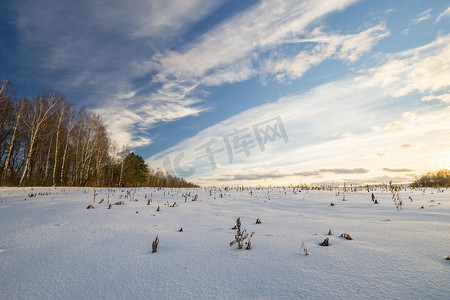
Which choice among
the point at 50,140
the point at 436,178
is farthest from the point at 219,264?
the point at 436,178

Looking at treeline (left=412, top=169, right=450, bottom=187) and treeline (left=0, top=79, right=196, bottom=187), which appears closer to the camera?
treeline (left=0, top=79, right=196, bottom=187)

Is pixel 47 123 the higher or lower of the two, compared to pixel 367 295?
higher

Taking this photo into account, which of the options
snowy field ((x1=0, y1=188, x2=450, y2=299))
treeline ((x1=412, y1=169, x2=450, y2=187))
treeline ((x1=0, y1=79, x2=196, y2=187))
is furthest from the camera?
treeline ((x1=412, y1=169, x2=450, y2=187))

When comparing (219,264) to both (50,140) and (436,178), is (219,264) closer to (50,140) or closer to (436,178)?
(50,140)

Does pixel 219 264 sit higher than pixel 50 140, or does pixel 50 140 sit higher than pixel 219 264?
pixel 50 140

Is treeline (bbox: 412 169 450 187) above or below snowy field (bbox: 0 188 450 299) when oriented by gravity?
above

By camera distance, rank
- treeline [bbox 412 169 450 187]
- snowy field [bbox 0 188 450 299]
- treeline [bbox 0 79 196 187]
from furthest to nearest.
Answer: treeline [bbox 412 169 450 187] < treeline [bbox 0 79 196 187] < snowy field [bbox 0 188 450 299]

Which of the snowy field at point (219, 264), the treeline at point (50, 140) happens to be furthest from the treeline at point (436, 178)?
the treeline at point (50, 140)

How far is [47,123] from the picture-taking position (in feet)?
74.3

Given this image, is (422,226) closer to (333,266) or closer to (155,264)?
(333,266)

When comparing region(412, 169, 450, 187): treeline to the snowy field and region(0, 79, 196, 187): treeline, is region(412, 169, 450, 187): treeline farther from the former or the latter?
region(0, 79, 196, 187): treeline

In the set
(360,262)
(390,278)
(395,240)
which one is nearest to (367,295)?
(390,278)

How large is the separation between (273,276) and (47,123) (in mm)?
28986

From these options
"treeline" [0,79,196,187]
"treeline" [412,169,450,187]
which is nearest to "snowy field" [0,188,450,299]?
"treeline" [0,79,196,187]
